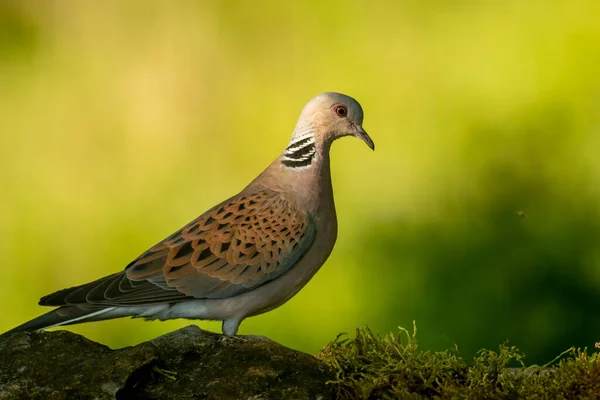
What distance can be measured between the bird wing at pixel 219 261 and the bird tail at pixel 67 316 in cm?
5

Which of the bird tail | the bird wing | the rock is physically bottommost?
the rock

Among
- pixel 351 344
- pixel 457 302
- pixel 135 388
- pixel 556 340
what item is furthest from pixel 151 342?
pixel 556 340

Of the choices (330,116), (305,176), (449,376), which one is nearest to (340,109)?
(330,116)

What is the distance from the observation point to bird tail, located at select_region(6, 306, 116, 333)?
4566 mm

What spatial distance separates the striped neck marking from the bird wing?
222mm

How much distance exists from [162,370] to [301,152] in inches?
68.6

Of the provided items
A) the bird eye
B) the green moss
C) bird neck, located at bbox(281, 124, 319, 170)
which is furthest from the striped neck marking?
the green moss

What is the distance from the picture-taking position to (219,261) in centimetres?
502

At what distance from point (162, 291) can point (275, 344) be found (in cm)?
97

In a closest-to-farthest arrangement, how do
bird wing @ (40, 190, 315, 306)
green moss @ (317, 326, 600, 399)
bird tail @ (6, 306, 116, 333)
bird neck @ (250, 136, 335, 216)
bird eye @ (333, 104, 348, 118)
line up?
green moss @ (317, 326, 600, 399), bird tail @ (6, 306, 116, 333), bird wing @ (40, 190, 315, 306), bird neck @ (250, 136, 335, 216), bird eye @ (333, 104, 348, 118)

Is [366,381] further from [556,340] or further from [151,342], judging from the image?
[556,340]

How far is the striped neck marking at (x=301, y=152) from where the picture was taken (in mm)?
5180

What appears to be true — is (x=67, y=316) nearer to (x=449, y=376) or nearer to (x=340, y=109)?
(x=340, y=109)

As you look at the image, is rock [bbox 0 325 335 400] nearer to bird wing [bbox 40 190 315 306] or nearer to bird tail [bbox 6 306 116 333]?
bird tail [bbox 6 306 116 333]
